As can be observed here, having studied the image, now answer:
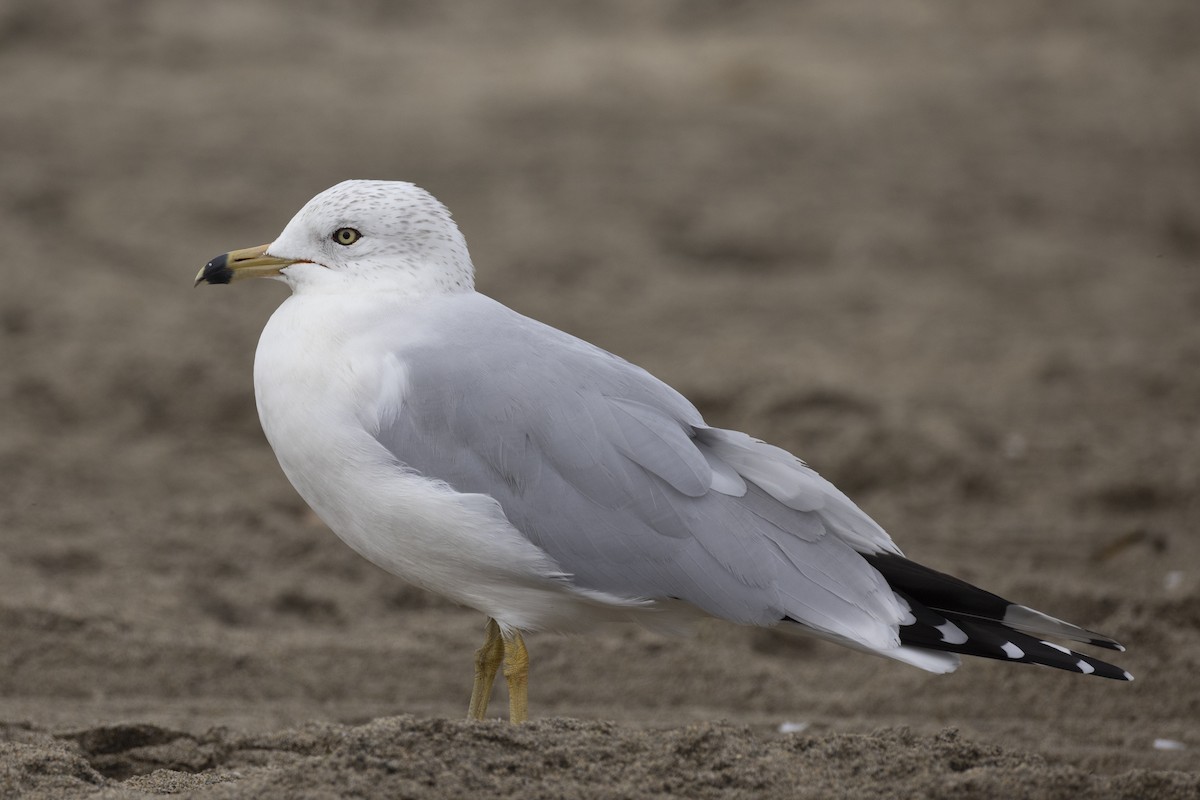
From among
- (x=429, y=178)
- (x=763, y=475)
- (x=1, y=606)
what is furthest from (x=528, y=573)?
(x=429, y=178)

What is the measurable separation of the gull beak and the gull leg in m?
1.09

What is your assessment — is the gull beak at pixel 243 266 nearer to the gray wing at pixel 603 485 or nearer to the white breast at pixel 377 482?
the white breast at pixel 377 482

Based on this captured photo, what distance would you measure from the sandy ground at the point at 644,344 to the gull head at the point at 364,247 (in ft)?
3.80

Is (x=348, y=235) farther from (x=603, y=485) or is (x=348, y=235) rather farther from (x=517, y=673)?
(x=517, y=673)

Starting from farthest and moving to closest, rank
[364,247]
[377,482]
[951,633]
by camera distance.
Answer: [364,247], [951,633], [377,482]

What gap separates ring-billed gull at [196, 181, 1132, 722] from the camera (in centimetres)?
375

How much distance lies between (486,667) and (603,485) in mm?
649

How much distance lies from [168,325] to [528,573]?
459cm

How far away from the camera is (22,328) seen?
775 centimetres

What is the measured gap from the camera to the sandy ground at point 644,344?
4109mm

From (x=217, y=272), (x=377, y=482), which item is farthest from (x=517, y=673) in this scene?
(x=217, y=272)

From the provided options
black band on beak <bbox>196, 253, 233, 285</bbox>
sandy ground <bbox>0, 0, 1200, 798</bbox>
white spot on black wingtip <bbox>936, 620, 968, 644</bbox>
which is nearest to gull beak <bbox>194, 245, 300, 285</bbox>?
black band on beak <bbox>196, 253, 233, 285</bbox>

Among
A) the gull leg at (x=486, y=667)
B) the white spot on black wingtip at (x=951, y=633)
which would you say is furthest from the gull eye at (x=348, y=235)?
the white spot on black wingtip at (x=951, y=633)

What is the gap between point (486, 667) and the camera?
161 inches
